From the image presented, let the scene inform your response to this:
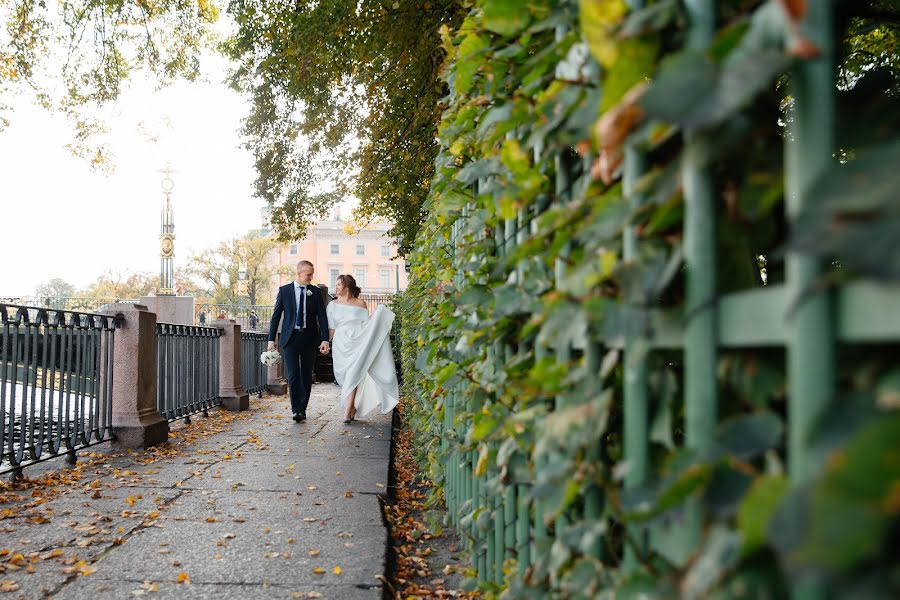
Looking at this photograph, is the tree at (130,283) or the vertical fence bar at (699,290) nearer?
the vertical fence bar at (699,290)

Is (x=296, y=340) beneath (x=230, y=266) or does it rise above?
beneath

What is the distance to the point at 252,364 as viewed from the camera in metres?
13.0

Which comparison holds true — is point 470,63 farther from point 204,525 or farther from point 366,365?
point 366,365

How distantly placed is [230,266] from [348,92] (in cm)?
5236

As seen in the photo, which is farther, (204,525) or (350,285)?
(350,285)

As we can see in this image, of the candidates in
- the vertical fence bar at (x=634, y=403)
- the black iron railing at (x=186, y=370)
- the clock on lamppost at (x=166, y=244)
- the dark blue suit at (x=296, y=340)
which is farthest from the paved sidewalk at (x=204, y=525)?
the clock on lamppost at (x=166, y=244)

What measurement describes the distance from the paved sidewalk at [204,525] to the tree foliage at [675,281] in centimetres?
182

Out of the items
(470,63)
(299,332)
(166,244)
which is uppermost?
(166,244)

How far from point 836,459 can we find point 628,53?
593 millimetres

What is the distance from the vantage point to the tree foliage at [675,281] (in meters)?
0.56

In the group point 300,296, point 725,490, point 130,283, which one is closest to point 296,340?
point 300,296

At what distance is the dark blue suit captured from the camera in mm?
8656

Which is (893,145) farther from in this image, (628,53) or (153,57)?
(153,57)

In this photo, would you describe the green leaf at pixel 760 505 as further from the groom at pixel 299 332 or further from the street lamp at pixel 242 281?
the street lamp at pixel 242 281
